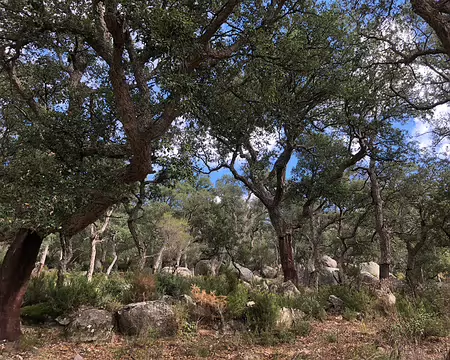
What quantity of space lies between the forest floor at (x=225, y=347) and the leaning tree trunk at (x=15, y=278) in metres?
0.42

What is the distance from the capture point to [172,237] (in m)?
27.0

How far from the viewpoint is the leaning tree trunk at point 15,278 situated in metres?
6.70

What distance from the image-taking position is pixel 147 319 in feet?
25.1

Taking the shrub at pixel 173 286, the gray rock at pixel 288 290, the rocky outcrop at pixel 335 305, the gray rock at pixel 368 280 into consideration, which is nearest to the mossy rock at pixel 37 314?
the shrub at pixel 173 286

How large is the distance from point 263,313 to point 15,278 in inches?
238

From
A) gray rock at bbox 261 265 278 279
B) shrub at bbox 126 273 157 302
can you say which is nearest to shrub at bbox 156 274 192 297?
shrub at bbox 126 273 157 302

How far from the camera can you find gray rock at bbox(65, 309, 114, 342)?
7.30 meters

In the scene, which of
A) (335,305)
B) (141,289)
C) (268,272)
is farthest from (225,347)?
(268,272)

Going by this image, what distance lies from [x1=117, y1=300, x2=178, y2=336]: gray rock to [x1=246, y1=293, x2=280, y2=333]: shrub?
2007 millimetres

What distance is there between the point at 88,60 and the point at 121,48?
500 centimetres

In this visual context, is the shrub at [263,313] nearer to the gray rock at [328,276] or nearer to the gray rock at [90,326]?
the gray rock at [90,326]

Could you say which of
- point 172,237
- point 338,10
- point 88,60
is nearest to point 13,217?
point 88,60

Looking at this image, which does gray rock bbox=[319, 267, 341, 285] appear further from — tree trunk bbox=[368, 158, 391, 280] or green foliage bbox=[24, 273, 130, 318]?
green foliage bbox=[24, 273, 130, 318]

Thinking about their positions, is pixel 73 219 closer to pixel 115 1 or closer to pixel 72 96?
pixel 72 96
